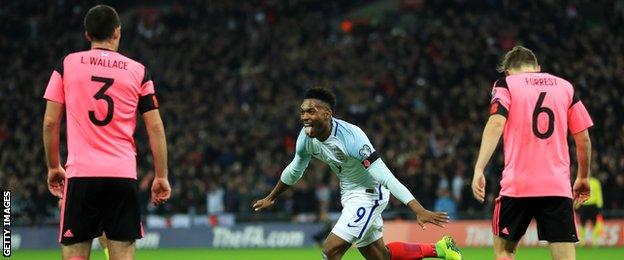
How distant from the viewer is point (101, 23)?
675 centimetres

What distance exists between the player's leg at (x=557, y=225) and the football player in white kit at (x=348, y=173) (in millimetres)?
A: 1307

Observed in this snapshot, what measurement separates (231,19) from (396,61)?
239 inches

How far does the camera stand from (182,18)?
1286 inches

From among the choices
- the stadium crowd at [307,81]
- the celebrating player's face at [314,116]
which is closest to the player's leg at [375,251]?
the celebrating player's face at [314,116]

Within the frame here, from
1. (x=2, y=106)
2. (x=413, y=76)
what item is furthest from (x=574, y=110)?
(x=2, y=106)

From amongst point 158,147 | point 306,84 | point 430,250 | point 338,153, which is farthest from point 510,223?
point 306,84

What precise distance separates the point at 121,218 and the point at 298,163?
10.6ft

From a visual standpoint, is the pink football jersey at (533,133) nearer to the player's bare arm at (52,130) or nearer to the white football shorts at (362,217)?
the white football shorts at (362,217)

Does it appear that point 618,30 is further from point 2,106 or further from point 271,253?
point 2,106

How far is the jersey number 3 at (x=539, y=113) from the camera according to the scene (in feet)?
25.7

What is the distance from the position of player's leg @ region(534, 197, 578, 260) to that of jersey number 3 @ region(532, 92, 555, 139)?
477mm

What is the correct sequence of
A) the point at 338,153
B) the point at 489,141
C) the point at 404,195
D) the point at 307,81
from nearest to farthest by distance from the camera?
the point at 489,141, the point at 404,195, the point at 338,153, the point at 307,81

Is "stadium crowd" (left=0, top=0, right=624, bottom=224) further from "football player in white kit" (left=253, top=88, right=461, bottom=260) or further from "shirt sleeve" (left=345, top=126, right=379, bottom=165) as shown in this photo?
"shirt sleeve" (left=345, top=126, right=379, bottom=165)

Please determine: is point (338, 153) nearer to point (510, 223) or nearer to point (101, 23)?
point (510, 223)
